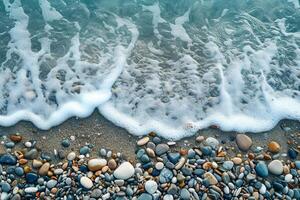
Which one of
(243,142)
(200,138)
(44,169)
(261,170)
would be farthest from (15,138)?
(261,170)

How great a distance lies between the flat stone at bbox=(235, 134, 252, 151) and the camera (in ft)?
12.1

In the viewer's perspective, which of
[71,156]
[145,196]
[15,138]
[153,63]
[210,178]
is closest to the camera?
[145,196]

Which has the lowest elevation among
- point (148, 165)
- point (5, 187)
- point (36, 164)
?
point (5, 187)

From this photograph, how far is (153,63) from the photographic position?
4.29m

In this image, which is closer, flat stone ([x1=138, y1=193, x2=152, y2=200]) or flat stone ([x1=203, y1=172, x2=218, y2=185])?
flat stone ([x1=138, y1=193, x2=152, y2=200])

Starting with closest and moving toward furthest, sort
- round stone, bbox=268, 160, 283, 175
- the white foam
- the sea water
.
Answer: round stone, bbox=268, 160, 283, 175 < the sea water < the white foam

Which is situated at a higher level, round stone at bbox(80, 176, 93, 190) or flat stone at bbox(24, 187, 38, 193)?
round stone at bbox(80, 176, 93, 190)

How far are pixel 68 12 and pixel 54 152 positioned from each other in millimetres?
2136

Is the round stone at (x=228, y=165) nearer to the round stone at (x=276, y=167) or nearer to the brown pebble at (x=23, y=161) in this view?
the round stone at (x=276, y=167)

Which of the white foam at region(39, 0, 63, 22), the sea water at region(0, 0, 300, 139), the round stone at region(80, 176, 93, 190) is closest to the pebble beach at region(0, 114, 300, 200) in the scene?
the round stone at region(80, 176, 93, 190)

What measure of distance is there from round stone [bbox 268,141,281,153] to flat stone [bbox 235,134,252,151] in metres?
0.20

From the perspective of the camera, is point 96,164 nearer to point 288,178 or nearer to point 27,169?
point 27,169

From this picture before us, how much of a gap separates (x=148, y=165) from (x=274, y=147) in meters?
1.30

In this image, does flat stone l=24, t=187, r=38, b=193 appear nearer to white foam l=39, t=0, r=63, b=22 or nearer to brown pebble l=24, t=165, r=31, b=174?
brown pebble l=24, t=165, r=31, b=174
